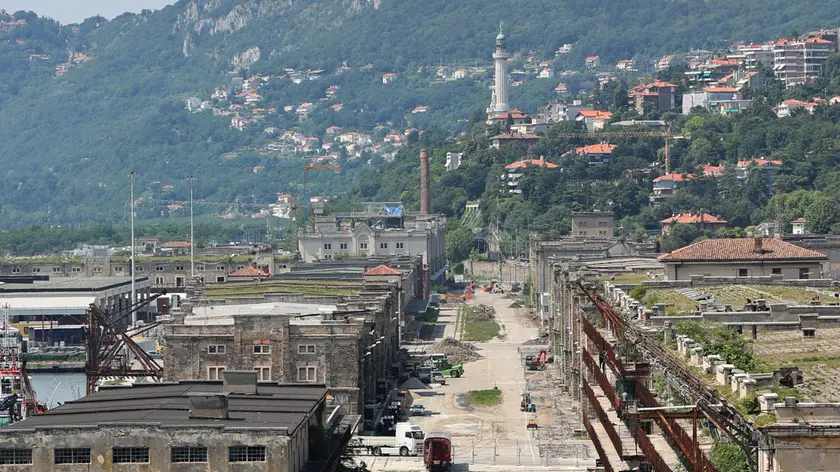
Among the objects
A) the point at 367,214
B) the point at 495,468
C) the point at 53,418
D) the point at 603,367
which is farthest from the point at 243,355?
the point at 367,214

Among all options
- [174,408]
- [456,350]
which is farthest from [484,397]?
[174,408]

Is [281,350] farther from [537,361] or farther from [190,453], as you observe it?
[537,361]

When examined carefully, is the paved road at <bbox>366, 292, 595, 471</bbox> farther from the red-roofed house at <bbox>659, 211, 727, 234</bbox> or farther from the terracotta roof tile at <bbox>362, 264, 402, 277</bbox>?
the red-roofed house at <bbox>659, 211, 727, 234</bbox>

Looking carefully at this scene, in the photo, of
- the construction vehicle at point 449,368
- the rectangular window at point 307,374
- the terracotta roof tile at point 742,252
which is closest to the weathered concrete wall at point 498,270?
the construction vehicle at point 449,368

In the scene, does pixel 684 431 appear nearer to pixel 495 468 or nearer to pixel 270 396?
pixel 270 396

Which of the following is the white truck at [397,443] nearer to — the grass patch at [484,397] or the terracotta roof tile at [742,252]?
the terracotta roof tile at [742,252]

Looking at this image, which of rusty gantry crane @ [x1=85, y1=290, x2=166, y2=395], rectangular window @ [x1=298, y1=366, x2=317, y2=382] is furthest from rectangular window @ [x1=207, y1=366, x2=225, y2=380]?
rusty gantry crane @ [x1=85, y1=290, x2=166, y2=395]

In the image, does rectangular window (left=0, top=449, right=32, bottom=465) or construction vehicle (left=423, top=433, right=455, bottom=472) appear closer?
rectangular window (left=0, top=449, right=32, bottom=465)
